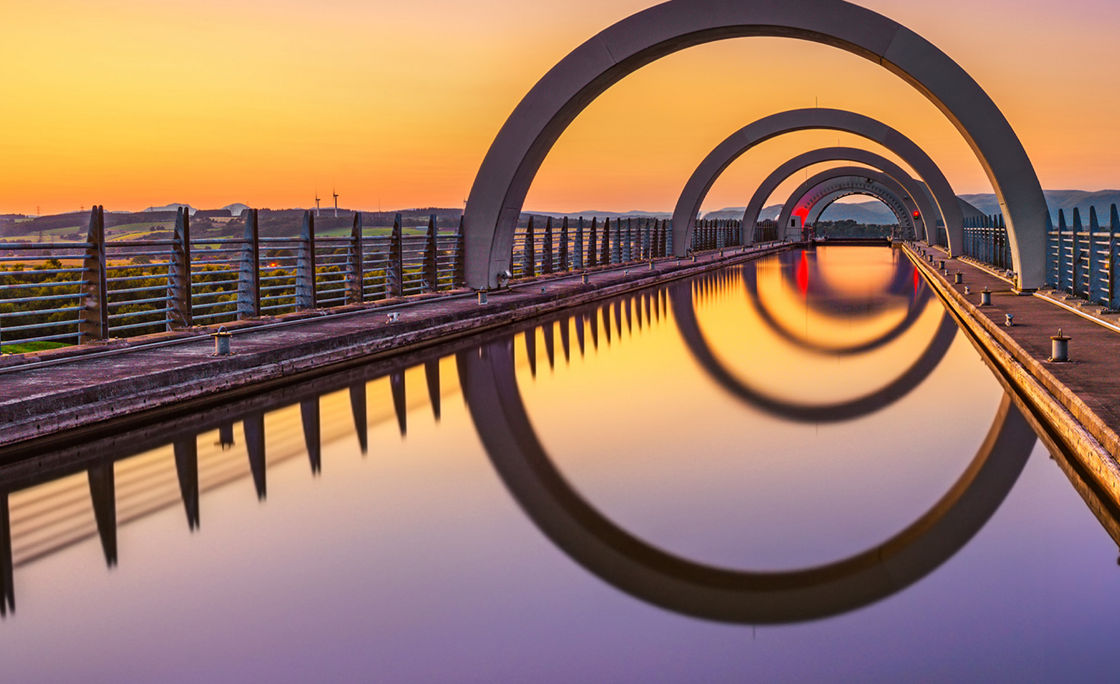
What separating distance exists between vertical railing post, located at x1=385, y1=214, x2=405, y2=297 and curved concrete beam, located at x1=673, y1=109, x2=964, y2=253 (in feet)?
85.8

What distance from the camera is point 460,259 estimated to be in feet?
74.0

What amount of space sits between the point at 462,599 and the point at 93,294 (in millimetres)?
9053

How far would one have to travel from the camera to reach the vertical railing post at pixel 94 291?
39.3 feet

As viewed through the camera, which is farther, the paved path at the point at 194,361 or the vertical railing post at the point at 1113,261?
the vertical railing post at the point at 1113,261

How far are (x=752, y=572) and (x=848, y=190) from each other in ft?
296

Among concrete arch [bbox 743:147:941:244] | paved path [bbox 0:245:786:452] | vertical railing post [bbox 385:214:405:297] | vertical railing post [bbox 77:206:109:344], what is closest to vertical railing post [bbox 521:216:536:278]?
vertical railing post [bbox 385:214:405:297]

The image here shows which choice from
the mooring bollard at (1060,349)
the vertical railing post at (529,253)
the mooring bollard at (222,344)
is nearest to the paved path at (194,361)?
the mooring bollard at (222,344)

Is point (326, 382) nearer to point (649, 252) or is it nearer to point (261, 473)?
point (261, 473)

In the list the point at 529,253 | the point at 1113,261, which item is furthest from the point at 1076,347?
the point at 529,253

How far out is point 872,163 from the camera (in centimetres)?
6231

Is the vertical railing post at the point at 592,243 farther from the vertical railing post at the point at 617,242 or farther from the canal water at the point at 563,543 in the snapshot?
the canal water at the point at 563,543

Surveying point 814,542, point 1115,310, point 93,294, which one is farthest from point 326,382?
point 1115,310

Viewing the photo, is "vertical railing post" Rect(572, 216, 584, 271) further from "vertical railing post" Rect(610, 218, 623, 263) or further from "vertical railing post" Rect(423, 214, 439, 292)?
"vertical railing post" Rect(423, 214, 439, 292)

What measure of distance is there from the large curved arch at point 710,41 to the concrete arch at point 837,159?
41.0 metres
